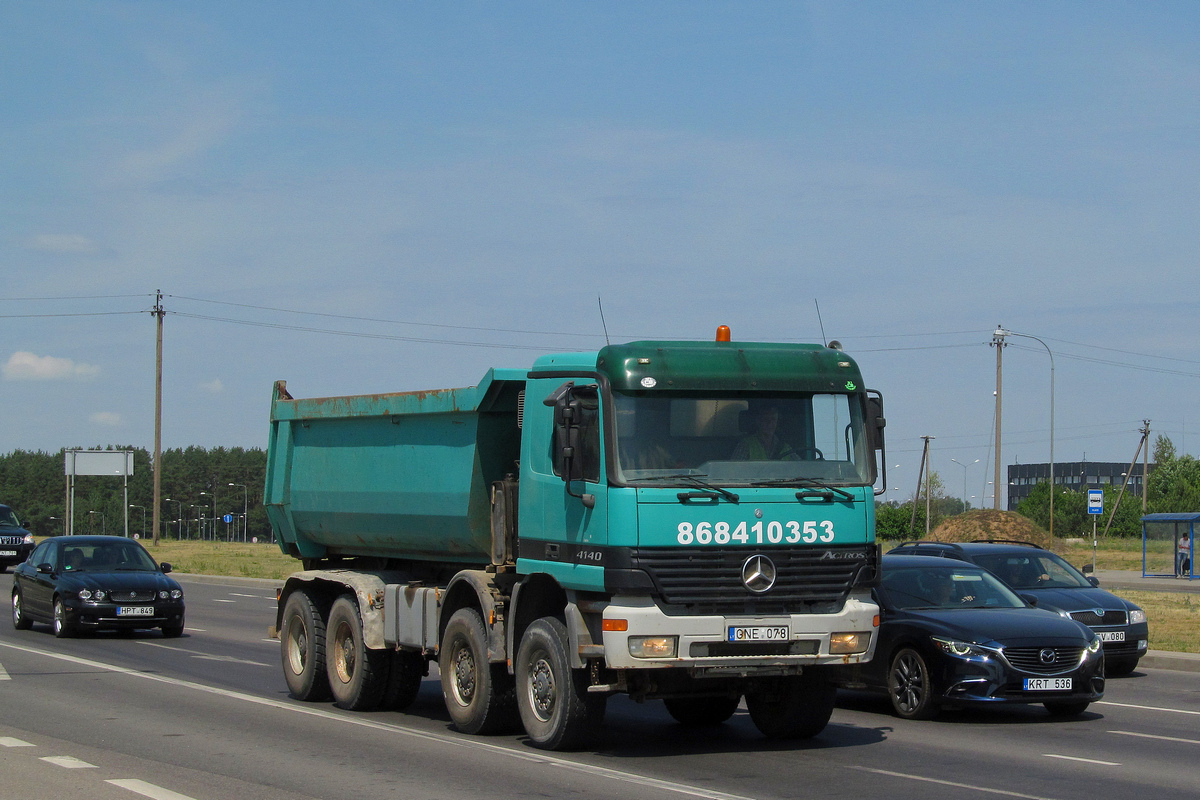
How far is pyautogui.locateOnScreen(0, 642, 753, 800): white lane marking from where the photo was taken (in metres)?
8.82

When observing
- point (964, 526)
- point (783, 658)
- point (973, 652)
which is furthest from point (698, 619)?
point (964, 526)

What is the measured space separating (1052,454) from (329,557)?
51229 millimetres

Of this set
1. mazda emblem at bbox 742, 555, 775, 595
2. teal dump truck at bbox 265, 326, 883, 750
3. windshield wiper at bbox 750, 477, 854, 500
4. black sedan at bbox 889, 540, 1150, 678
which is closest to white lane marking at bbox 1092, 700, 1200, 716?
black sedan at bbox 889, 540, 1150, 678

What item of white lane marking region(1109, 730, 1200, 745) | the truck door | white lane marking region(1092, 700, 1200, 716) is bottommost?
white lane marking region(1092, 700, 1200, 716)

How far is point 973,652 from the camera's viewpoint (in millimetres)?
12367

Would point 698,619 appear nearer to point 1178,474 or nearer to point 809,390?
point 809,390

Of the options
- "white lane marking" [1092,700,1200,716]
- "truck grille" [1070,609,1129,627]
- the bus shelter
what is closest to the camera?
"white lane marking" [1092,700,1200,716]

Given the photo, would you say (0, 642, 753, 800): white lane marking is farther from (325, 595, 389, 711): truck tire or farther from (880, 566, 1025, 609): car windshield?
(880, 566, 1025, 609): car windshield

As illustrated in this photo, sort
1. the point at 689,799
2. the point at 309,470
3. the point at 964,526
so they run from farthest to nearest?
the point at 964,526
the point at 309,470
the point at 689,799

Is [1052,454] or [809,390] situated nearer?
[809,390]

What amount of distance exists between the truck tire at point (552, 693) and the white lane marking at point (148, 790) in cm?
278

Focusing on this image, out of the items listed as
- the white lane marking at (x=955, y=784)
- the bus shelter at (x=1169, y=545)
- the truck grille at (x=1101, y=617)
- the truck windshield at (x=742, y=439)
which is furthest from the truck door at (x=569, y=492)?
the bus shelter at (x=1169, y=545)

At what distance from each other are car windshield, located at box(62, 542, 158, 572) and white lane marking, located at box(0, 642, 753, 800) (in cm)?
489

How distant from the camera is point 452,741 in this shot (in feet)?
36.4
